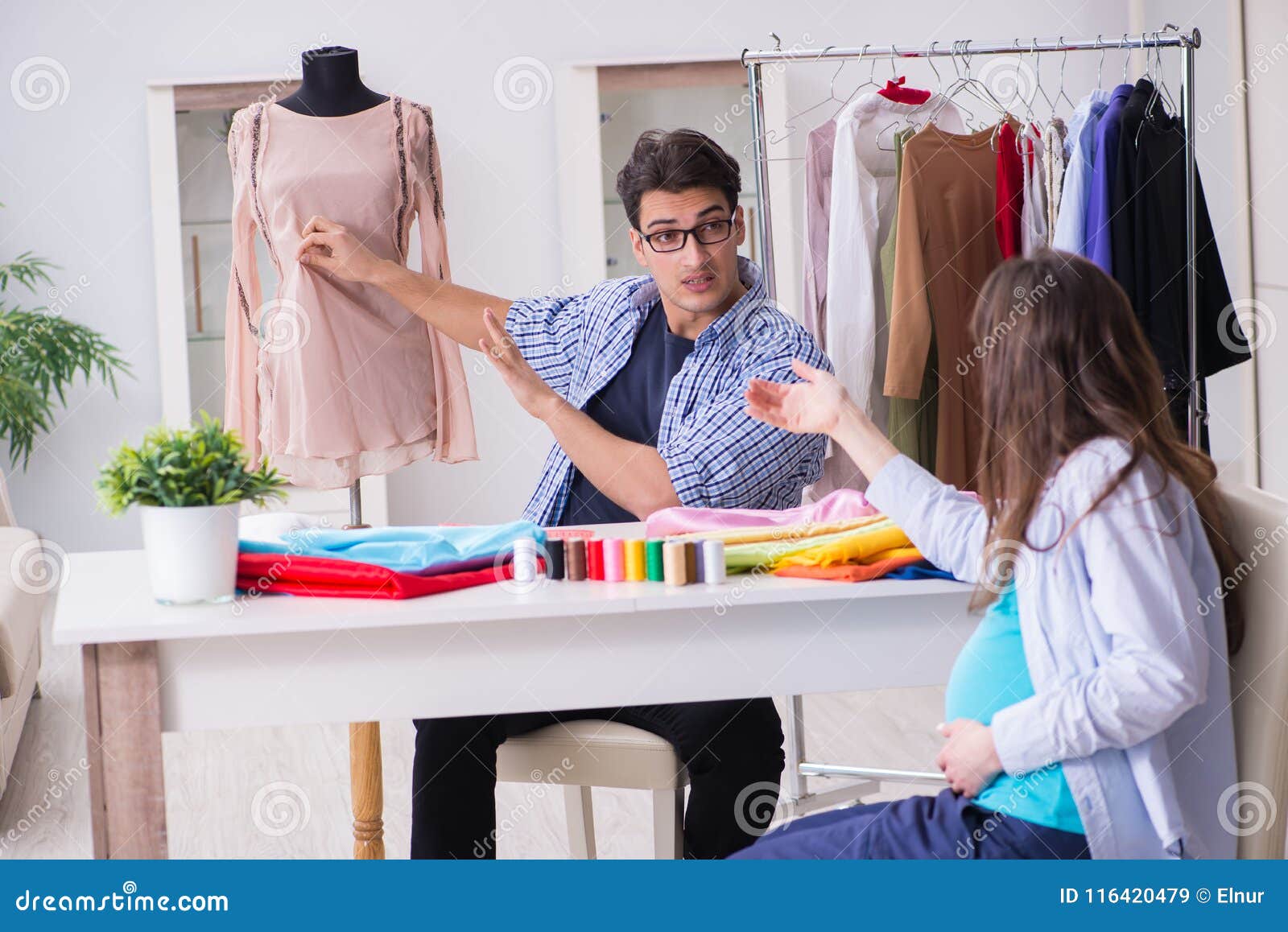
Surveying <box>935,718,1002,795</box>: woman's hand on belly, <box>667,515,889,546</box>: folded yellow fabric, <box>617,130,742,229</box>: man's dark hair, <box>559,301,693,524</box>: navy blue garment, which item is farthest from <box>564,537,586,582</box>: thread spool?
<box>617,130,742,229</box>: man's dark hair

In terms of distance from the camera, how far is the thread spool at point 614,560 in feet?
5.05

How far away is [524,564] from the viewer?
5.01 ft

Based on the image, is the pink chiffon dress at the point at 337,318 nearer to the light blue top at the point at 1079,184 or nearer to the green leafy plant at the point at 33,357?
the light blue top at the point at 1079,184

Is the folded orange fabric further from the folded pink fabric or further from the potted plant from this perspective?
the potted plant

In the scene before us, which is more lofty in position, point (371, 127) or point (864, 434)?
point (371, 127)

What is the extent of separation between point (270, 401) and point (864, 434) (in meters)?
1.38

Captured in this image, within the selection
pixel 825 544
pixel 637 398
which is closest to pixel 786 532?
pixel 825 544

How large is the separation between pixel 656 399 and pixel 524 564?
0.79m

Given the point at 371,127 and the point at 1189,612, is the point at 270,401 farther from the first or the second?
the point at 1189,612

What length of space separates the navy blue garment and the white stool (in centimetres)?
48

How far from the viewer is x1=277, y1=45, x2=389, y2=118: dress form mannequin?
2.46m

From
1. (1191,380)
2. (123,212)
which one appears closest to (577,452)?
(1191,380)

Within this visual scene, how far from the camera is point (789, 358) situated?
215 cm

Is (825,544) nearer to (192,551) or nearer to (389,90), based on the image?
(192,551)
